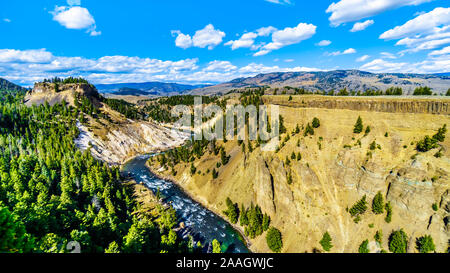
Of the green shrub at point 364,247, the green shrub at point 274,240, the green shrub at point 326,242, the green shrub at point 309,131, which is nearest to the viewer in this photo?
the green shrub at point 364,247

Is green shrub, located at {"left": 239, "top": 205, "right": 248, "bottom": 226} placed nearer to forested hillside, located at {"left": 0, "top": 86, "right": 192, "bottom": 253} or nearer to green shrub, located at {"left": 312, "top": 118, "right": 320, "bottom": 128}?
forested hillside, located at {"left": 0, "top": 86, "right": 192, "bottom": 253}

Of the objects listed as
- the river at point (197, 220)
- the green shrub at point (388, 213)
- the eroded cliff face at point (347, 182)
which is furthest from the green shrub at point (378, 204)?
the river at point (197, 220)

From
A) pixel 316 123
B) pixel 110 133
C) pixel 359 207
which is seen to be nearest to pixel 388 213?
pixel 359 207

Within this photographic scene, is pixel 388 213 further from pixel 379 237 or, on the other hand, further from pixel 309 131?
pixel 309 131

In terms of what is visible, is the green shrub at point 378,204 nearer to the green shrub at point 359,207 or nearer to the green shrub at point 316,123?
the green shrub at point 359,207

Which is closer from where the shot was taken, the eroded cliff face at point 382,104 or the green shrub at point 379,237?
the green shrub at point 379,237

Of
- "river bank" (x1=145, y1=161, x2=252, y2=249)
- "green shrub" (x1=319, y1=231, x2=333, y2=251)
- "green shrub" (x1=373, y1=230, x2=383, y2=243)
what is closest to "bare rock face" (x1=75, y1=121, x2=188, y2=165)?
"river bank" (x1=145, y1=161, x2=252, y2=249)
